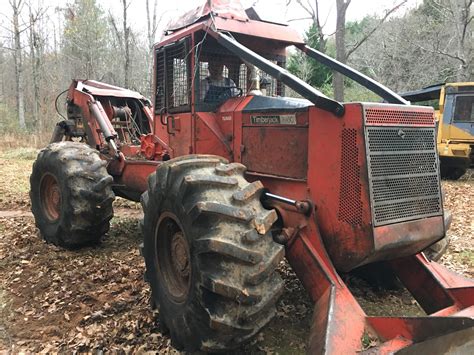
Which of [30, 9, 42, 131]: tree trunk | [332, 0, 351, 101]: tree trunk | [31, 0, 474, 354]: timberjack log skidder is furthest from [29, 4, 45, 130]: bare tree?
[31, 0, 474, 354]: timberjack log skidder

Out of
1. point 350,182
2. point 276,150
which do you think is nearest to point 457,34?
point 276,150

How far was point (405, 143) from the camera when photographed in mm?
3299

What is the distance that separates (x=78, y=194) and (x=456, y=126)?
41.2 feet

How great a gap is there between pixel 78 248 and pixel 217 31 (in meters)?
3.43

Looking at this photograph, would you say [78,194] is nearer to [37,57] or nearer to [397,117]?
[397,117]

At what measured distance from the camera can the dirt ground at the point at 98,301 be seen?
3.59 metres

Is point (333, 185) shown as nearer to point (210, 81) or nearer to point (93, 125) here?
point (210, 81)

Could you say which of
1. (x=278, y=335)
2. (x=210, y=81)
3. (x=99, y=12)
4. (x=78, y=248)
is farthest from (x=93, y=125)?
(x=99, y=12)

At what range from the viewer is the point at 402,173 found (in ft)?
10.7

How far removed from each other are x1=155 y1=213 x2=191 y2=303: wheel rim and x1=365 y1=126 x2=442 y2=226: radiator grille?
1521 mm

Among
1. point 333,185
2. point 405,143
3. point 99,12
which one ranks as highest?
point 99,12

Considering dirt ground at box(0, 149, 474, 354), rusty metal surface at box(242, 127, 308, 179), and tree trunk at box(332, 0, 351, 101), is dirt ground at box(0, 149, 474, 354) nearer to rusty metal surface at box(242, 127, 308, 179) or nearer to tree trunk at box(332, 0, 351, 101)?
rusty metal surface at box(242, 127, 308, 179)

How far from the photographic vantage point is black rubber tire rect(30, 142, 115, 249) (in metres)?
5.30

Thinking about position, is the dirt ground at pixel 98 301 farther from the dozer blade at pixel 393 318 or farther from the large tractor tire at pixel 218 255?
the dozer blade at pixel 393 318
